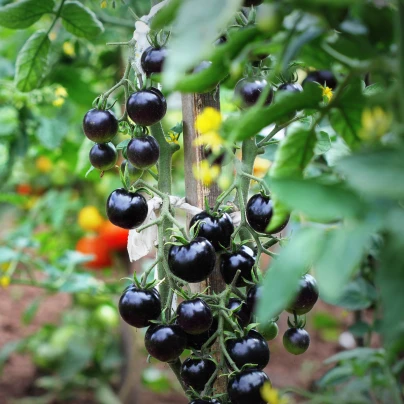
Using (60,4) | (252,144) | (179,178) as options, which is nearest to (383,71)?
(252,144)

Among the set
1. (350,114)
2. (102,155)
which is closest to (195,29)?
(350,114)

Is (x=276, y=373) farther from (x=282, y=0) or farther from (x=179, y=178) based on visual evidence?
(x=282, y=0)

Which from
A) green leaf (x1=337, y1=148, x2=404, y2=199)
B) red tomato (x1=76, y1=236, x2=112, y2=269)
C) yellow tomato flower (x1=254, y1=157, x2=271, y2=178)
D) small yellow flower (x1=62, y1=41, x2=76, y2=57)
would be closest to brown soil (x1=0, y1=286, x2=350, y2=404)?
red tomato (x1=76, y1=236, x2=112, y2=269)

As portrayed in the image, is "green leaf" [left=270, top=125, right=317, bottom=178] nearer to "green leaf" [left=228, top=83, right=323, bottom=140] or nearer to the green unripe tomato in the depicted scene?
"green leaf" [left=228, top=83, right=323, bottom=140]

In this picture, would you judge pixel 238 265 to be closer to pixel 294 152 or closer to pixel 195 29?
pixel 294 152

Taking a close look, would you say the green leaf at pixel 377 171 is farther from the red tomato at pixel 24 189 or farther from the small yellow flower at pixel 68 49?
the red tomato at pixel 24 189

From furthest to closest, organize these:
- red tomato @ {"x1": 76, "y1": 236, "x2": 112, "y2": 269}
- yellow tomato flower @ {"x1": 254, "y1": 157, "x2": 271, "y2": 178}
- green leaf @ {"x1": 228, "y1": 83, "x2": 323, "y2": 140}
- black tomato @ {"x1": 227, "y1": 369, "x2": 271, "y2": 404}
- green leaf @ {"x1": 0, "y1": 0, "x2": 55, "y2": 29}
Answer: red tomato @ {"x1": 76, "y1": 236, "x2": 112, "y2": 269}
yellow tomato flower @ {"x1": 254, "y1": 157, "x2": 271, "y2": 178}
green leaf @ {"x1": 0, "y1": 0, "x2": 55, "y2": 29}
black tomato @ {"x1": 227, "y1": 369, "x2": 271, "y2": 404}
green leaf @ {"x1": 228, "y1": 83, "x2": 323, "y2": 140}

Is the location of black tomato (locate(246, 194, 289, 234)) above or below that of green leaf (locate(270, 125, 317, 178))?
below

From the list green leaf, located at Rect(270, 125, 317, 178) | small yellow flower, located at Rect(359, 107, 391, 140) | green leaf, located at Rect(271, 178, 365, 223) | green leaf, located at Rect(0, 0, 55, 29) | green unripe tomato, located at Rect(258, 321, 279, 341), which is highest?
small yellow flower, located at Rect(359, 107, 391, 140)
